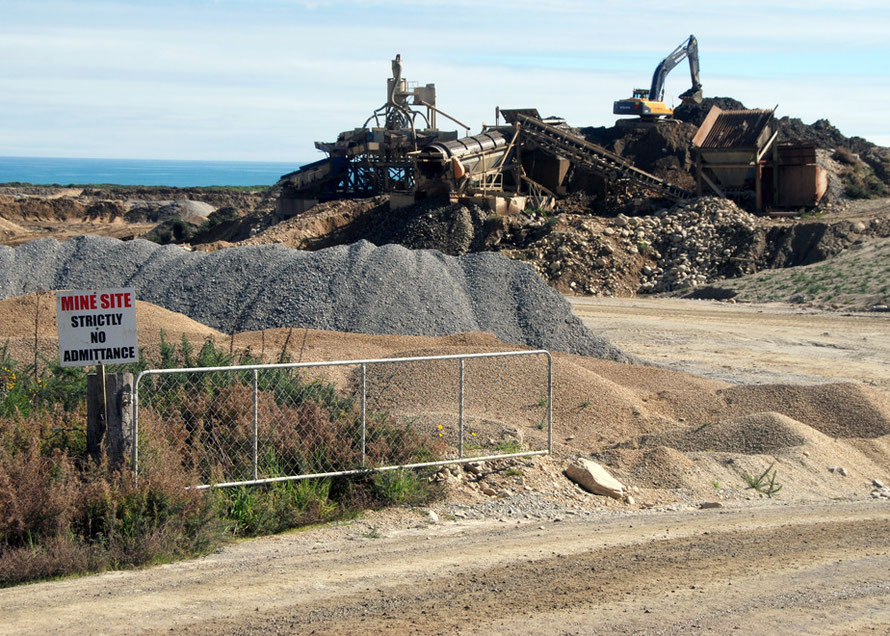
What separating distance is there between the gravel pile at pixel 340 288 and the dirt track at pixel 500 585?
1034cm

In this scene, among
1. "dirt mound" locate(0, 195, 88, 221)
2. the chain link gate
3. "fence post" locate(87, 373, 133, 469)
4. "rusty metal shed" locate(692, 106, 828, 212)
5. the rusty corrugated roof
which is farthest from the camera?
"dirt mound" locate(0, 195, 88, 221)

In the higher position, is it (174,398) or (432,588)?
(174,398)

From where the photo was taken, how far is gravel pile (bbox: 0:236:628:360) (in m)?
18.9

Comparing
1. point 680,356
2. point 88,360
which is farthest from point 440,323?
point 88,360

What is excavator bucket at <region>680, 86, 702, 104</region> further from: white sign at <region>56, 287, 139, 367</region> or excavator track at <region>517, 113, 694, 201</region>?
white sign at <region>56, 287, 139, 367</region>

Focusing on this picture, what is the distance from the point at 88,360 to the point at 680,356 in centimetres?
1585

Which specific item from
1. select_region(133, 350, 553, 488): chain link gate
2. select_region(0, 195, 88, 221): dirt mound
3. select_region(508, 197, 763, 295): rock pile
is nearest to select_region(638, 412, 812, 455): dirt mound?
select_region(133, 350, 553, 488): chain link gate

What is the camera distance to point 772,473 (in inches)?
428

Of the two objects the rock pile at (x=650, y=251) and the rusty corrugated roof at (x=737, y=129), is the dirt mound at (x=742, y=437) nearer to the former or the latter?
the rock pile at (x=650, y=251)

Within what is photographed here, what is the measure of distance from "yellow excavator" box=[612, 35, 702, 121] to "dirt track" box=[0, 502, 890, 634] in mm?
43355

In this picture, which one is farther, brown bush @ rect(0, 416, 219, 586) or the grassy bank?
the grassy bank

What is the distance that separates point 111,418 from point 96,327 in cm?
73

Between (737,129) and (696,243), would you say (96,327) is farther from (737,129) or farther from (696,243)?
(737,129)

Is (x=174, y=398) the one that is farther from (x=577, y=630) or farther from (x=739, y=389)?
(x=739, y=389)
